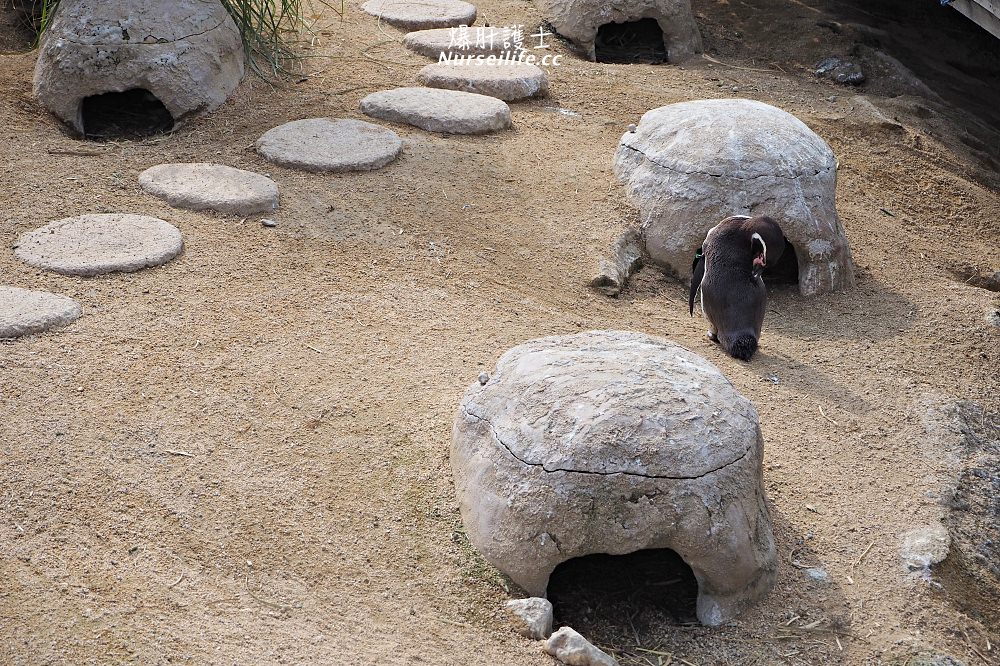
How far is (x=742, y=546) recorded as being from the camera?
131 inches

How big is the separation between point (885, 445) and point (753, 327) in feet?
2.90

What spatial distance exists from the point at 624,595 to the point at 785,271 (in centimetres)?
317

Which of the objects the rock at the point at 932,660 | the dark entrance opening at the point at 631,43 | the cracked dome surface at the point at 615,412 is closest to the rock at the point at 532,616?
the cracked dome surface at the point at 615,412

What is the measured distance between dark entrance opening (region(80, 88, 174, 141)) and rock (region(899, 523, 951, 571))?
4848mm

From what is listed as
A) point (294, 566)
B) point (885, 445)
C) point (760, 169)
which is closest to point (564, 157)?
point (760, 169)

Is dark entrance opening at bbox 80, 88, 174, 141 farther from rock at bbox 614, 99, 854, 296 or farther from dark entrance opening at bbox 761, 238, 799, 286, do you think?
dark entrance opening at bbox 761, 238, 799, 286

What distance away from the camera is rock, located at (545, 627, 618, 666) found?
3.04 m

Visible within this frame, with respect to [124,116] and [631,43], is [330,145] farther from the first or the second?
[631,43]

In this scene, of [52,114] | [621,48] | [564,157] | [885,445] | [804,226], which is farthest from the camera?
[621,48]

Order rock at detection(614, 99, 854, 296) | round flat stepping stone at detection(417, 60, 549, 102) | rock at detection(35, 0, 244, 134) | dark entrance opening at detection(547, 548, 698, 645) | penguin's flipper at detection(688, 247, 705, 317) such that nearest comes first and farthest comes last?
1. dark entrance opening at detection(547, 548, 698, 645)
2. penguin's flipper at detection(688, 247, 705, 317)
3. rock at detection(614, 99, 854, 296)
4. rock at detection(35, 0, 244, 134)
5. round flat stepping stone at detection(417, 60, 549, 102)

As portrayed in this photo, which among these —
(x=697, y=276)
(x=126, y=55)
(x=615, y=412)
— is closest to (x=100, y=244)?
(x=126, y=55)

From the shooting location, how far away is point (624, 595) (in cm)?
349

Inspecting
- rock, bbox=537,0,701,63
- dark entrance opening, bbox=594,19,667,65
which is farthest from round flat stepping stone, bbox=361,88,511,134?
dark entrance opening, bbox=594,19,667,65

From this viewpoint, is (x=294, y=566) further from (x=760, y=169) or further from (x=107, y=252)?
(x=760, y=169)
